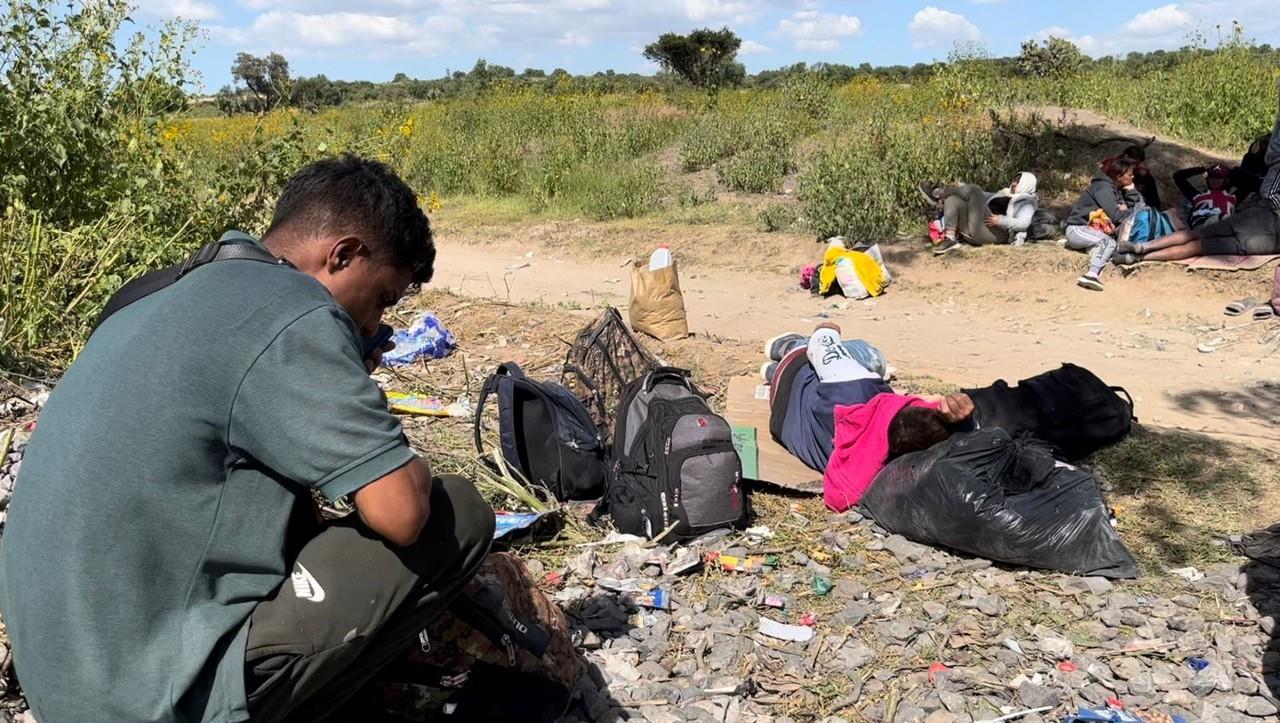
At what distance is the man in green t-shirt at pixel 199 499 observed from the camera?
1733mm

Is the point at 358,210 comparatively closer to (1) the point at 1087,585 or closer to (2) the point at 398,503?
(2) the point at 398,503

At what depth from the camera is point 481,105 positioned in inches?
724

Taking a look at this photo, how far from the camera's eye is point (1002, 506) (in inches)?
144

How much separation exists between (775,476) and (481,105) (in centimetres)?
1521

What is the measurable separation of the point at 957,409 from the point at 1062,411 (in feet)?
3.08

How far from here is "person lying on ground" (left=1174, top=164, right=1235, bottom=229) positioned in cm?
876

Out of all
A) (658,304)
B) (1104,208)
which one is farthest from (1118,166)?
(658,304)

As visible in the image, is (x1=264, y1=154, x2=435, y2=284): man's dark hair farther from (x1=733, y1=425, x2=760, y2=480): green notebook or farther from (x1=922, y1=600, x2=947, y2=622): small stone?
(x1=733, y1=425, x2=760, y2=480): green notebook

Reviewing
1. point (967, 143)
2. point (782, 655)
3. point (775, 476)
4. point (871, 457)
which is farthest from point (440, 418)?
point (967, 143)

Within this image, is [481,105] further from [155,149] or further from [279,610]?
[279,610]

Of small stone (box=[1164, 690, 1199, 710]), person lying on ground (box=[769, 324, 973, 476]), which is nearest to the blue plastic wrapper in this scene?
person lying on ground (box=[769, 324, 973, 476])

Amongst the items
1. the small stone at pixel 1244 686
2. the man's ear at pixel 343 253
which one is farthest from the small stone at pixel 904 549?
the man's ear at pixel 343 253

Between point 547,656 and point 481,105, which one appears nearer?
point 547,656

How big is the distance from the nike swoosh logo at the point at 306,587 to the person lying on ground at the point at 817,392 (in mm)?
2757
